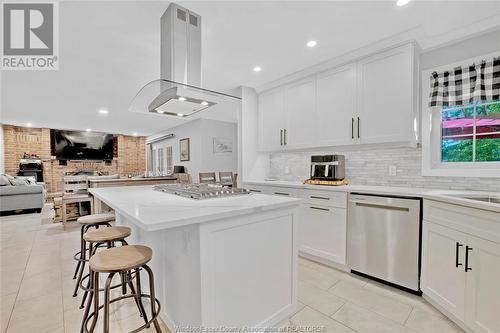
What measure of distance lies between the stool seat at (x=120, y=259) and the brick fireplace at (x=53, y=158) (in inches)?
359

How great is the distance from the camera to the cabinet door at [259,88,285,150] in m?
3.42

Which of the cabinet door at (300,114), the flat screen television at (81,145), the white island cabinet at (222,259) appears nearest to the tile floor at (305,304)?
the white island cabinet at (222,259)

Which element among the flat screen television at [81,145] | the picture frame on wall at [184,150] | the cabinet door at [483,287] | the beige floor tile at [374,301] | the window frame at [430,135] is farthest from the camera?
the flat screen television at [81,145]

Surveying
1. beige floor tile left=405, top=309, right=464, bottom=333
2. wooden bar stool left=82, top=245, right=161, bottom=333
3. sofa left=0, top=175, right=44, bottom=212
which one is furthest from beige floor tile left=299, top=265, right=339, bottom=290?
sofa left=0, top=175, right=44, bottom=212

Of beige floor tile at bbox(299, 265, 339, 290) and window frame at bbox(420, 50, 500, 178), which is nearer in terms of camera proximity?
beige floor tile at bbox(299, 265, 339, 290)

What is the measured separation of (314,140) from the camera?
118 inches

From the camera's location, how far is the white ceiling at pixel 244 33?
187 centimetres

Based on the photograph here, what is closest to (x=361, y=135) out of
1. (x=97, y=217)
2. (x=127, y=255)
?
(x=127, y=255)

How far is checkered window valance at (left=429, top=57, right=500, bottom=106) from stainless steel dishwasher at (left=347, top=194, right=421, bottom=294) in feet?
3.58

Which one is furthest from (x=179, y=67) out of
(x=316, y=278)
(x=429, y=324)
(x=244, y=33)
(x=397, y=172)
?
(x=429, y=324)

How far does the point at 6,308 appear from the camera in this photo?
73.6 inches

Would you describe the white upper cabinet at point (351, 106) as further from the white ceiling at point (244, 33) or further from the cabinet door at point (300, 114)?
the white ceiling at point (244, 33)

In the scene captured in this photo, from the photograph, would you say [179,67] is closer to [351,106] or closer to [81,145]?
[351,106]

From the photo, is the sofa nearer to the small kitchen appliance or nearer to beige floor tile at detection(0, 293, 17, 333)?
beige floor tile at detection(0, 293, 17, 333)
